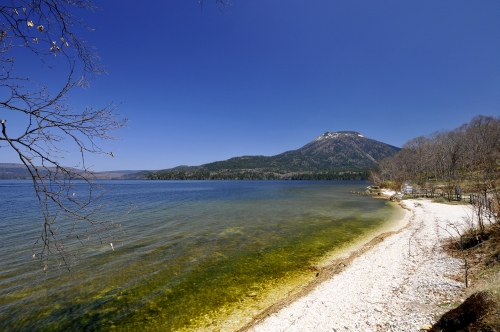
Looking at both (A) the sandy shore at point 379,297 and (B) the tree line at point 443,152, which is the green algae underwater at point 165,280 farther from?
(B) the tree line at point 443,152

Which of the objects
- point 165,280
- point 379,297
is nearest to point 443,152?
point 379,297

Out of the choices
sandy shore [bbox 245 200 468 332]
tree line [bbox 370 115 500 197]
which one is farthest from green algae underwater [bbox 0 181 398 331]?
tree line [bbox 370 115 500 197]

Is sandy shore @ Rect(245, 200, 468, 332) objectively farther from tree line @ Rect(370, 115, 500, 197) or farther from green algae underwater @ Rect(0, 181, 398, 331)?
tree line @ Rect(370, 115, 500, 197)

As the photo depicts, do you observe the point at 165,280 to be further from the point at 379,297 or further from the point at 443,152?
the point at 443,152

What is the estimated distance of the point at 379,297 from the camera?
27.5ft

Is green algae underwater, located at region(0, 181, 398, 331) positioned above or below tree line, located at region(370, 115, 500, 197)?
below

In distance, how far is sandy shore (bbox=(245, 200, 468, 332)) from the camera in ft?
22.6

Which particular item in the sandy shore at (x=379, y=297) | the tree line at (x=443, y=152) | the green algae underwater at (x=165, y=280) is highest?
the tree line at (x=443, y=152)

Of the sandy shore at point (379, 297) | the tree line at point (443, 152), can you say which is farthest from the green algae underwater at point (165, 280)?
the tree line at point (443, 152)

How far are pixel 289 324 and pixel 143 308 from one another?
5.68m

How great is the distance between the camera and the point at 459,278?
8.80 m

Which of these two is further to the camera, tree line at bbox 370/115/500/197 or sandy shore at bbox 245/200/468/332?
tree line at bbox 370/115/500/197

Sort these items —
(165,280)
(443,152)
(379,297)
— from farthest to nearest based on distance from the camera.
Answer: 1. (443,152)
2. (165,280)
3. (379,297)

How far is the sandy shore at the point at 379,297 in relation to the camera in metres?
6.90
